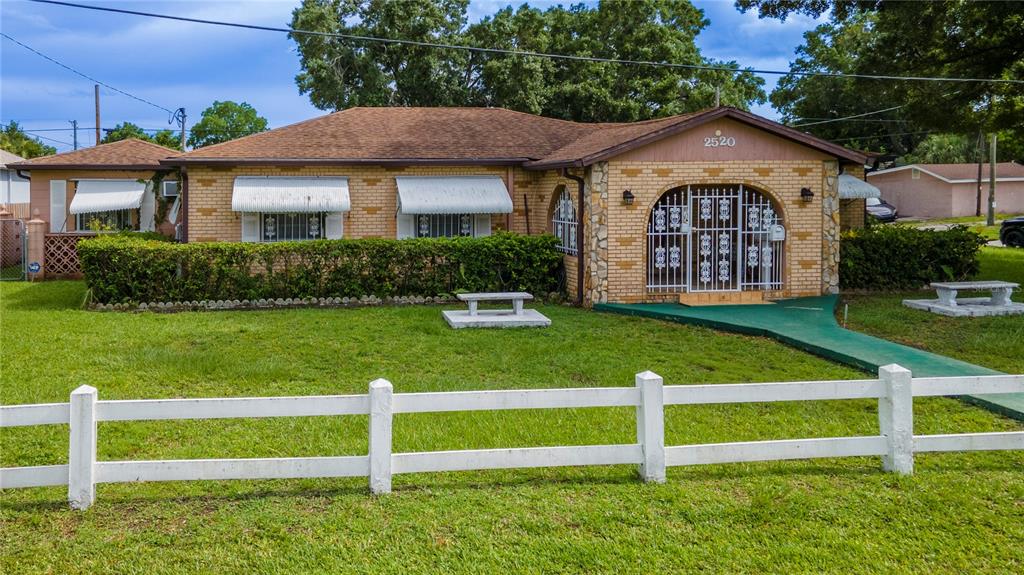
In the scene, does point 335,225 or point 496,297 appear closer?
point 496,297

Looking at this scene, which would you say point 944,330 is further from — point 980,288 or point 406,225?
point 406,225

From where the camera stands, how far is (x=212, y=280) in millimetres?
16250

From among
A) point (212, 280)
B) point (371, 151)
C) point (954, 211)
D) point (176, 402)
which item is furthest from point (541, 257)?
point (954, 211)

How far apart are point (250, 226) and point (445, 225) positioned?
4242 millimetres

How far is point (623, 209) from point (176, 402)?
458 inches

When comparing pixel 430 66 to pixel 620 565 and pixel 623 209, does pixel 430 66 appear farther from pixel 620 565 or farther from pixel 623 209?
pixel 620 565

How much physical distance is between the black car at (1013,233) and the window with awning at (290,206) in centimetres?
2501

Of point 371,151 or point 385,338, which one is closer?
point 385,338

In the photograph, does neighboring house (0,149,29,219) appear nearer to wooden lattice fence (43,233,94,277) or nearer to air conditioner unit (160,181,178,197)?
air conditioner unit (160,181,178,197)

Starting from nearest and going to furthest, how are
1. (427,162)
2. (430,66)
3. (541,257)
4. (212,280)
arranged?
1. (212,280)
2. (541,257)
3. (427,162)
4. (430,66)

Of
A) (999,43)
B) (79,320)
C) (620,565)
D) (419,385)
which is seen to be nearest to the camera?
(620,565)

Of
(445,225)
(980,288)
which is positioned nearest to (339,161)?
(445,225)

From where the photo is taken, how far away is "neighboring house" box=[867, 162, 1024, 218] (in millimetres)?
48938

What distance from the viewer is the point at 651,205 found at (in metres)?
16.6
